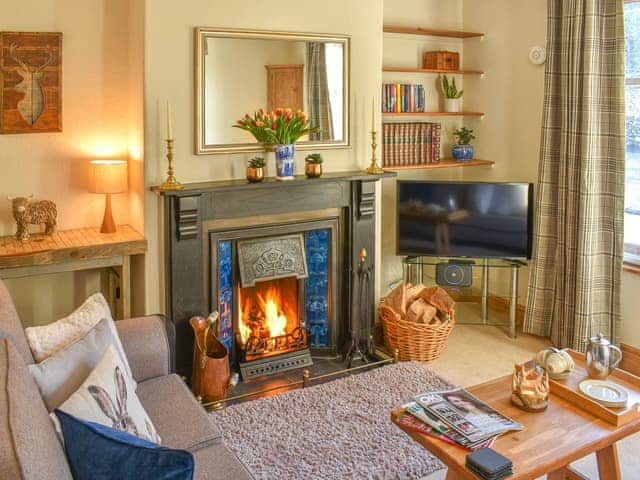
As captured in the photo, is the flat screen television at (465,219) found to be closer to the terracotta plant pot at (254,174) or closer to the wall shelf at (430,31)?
the wall shelf at (430,31)

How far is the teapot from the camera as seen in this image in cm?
257

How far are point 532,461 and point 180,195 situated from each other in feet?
6.96

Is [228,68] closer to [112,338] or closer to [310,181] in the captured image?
[310,181]

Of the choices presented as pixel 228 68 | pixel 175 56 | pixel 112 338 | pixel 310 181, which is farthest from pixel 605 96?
pixel 112 338

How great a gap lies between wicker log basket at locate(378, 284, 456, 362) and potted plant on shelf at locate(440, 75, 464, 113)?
4.78 feet

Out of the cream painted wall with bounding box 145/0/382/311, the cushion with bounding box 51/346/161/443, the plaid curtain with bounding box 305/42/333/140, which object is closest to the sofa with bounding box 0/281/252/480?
the cushion with bounding box 51/346/161/443

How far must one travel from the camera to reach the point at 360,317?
4.12 m

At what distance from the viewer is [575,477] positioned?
269 cm

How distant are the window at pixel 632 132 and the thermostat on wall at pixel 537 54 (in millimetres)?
540

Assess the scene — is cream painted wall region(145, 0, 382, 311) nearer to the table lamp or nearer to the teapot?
the table lamp

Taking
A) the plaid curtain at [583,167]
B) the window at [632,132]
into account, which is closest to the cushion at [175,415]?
the plaid curtain at [583,167]

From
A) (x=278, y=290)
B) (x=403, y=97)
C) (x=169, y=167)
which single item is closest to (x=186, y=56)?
(x=169, y=167)

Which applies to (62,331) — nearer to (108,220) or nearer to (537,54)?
(108,220)

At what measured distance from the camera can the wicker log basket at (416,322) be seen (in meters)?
3.96
